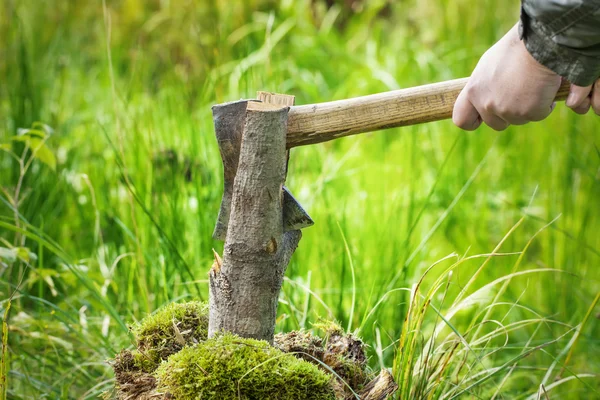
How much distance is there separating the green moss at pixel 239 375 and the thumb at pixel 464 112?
609mm

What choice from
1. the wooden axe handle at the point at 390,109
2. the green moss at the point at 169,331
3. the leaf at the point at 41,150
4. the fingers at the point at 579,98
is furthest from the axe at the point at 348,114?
the leaf at the point at 41,150

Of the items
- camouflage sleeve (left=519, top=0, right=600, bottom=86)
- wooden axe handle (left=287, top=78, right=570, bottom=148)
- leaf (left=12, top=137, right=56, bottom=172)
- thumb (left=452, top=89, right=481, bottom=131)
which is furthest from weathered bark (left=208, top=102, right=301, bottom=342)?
leaf (left=12, top=137, right=56, bottom=172)

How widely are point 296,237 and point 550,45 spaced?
68 centimetres

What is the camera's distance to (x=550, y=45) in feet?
3.77

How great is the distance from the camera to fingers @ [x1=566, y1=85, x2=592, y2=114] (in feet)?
4.20

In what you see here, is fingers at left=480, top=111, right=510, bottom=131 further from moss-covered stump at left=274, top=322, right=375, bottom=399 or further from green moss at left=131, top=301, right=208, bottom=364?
green moss at left=131, top=301, right=208, bottom=364

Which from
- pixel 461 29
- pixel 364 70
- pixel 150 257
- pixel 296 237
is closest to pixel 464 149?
pixel 364 70

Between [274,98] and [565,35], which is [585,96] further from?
[274,98]

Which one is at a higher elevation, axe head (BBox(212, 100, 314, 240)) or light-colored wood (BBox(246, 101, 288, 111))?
light-colored wood (BBox(246, 101, 288, 111))

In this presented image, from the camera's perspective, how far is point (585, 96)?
129 cm

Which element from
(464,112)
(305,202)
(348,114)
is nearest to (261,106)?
(348,114)

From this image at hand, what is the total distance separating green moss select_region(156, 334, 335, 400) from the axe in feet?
1.04

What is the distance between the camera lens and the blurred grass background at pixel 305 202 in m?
1.98

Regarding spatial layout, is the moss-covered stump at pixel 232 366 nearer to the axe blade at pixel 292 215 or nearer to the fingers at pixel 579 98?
the axe blade at pixel 292 215
